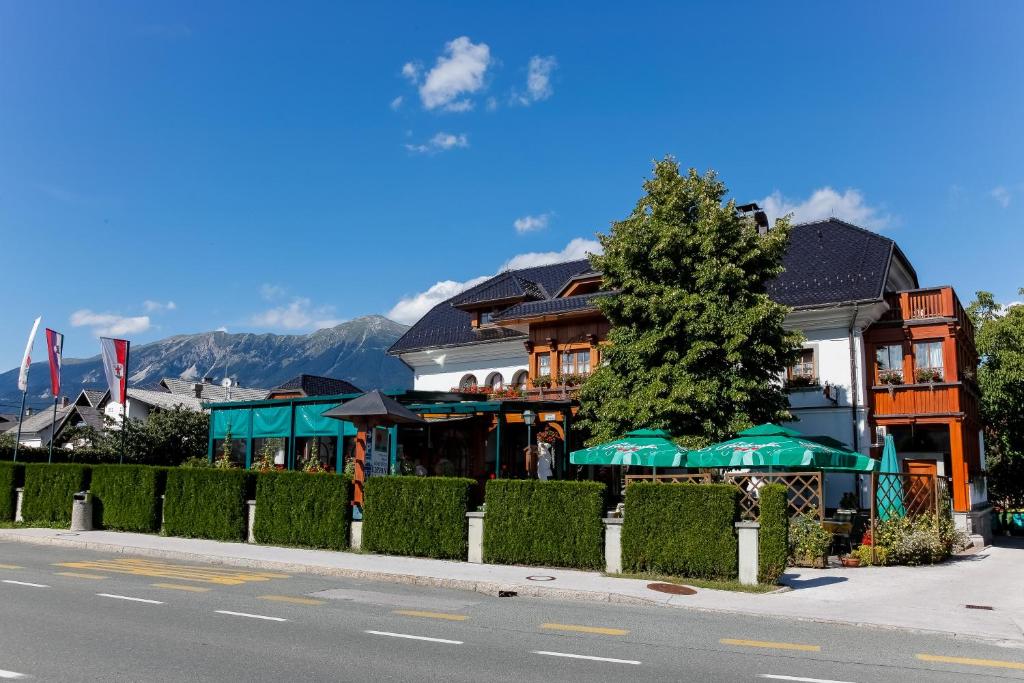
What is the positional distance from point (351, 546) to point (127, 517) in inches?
296

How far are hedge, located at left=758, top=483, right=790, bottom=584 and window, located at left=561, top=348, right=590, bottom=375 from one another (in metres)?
16.4

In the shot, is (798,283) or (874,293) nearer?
(874,293)

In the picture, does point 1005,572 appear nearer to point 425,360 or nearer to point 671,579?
point 671,579

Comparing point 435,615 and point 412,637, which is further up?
point 412,637

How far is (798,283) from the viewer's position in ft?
91.7

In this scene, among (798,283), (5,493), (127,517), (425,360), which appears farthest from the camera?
(425,360)

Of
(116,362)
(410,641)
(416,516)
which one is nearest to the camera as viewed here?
(410,641)

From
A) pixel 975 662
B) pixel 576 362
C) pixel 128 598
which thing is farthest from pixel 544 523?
pixel 576 362

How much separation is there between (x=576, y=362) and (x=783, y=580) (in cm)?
1646

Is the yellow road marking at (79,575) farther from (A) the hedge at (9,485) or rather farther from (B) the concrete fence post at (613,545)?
(A) the hedge at (9,485)

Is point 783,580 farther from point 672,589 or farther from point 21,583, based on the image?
point 21,583

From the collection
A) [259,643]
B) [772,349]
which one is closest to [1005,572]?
[772,349]

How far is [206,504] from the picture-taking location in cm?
1958

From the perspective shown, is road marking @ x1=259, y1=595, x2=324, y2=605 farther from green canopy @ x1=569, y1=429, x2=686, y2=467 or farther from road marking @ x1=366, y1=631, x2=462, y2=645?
green canopy @ x1=569, y1=429, x2=686, y2=467
